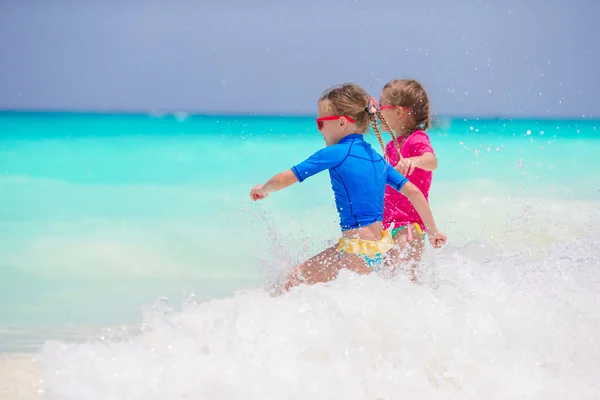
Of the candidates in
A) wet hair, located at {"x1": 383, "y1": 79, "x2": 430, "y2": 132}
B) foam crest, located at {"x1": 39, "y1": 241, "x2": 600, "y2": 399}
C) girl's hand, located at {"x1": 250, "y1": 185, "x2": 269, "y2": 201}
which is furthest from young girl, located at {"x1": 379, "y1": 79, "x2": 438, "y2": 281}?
girl's hand, located at {"x1": 250, "y1": 185, "x2": 269, "y2": 201}

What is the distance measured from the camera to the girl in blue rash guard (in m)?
2.93

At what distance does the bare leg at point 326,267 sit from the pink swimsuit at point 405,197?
464 millimetres

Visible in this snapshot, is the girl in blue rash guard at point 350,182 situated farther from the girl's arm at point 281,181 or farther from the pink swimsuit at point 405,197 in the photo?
the pink swimsuit at point 405,197

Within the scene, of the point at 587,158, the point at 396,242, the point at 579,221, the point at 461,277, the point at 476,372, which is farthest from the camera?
the point at 587,158

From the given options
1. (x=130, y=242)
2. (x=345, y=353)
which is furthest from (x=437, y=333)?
(x=130, y=242)

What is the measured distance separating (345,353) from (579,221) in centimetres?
500

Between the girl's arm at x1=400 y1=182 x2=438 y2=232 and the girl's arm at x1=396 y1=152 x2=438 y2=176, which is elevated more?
the girl's arm at x1=396 y1=152 x2=438 y2=176

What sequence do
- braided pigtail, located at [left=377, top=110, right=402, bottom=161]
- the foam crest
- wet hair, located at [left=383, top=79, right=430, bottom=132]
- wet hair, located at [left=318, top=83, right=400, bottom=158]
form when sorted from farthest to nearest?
wet hair, located at [left=383, top=79, right=430, bottom=132] < braided pigtail, located at [left=377, top=110, right=402, bottom=161] < wet hair, located at [left=318, top=83, right=400, bottom=158] < the foam crest

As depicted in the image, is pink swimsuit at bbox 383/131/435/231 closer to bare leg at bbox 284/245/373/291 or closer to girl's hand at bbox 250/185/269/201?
bare leg at bbox 284/245/373/291

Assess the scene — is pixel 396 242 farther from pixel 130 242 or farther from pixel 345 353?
pixel 130 242

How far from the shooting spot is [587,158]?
1395 cm

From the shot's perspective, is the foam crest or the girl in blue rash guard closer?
the foam crest

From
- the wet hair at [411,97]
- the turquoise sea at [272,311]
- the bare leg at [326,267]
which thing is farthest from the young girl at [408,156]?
the bare leg at [326,267]

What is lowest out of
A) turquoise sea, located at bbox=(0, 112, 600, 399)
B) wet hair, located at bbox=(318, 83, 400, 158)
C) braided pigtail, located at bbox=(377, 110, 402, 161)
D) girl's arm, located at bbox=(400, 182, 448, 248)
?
turquoise sea, located at bbox=(0, 112, 600, 399)
